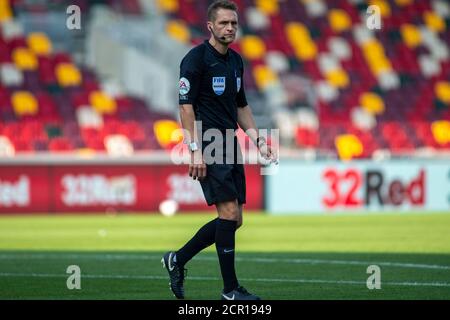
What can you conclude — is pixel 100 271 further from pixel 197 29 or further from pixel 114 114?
pixel 197 29

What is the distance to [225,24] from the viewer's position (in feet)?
26.3

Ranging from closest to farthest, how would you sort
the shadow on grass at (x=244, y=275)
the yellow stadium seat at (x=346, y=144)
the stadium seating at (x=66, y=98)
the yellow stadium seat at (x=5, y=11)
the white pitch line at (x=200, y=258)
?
the shadow on grass at (x=244, y=275) < the white pitch line at (x=200, y=258) < the stadium seating at (x=66, y=98) < the yellow stadium seat at (x=346, y=144) < the yellow stadium seat at (x=5, y=11)

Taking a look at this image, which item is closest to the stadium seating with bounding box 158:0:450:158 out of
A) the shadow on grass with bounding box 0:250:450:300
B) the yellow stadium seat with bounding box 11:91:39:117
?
Result: the yellow stadium seat with bounding box 11:91:39:117

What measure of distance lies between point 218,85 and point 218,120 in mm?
258

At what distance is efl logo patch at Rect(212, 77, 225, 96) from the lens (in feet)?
26.8

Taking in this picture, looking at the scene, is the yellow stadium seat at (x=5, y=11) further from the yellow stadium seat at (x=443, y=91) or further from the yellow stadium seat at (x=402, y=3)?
the yellow stadium seat at (x=402, y=3)

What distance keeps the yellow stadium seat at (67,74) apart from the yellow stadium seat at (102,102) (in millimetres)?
583

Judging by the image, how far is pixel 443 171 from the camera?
864 inches

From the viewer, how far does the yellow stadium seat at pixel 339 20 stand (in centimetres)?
3306

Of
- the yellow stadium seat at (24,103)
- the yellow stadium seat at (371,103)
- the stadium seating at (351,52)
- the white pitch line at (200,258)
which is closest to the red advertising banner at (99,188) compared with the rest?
the yellow stadium seat at (24,103)
